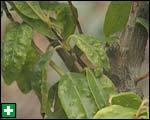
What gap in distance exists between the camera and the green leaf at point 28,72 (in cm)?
78

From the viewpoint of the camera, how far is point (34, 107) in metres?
2.20

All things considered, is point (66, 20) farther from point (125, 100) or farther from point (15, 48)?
point (125, 100)

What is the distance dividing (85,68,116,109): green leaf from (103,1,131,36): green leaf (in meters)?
0.12

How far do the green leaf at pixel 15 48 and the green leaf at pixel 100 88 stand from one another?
12 centimetres

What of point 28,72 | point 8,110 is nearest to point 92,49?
point 28,72

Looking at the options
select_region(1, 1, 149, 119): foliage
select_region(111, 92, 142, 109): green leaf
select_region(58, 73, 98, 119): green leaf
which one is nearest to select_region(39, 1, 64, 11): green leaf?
select_region(1, 1, 149, 119): foliage

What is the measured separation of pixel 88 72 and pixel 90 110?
0.07 m

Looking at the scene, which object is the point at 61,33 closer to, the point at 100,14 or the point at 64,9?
the point at 64,9

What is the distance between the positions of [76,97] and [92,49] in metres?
0.08

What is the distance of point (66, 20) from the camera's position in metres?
0.81

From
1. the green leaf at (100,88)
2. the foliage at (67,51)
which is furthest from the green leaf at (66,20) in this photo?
the green leaf at (100,88)

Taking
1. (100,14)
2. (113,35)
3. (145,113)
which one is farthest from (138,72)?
(100,14)

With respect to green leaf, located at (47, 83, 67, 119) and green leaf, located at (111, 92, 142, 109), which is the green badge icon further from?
green leaf, located at (111, 92, 142, 109)

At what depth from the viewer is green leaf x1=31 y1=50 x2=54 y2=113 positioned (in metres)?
0.74
